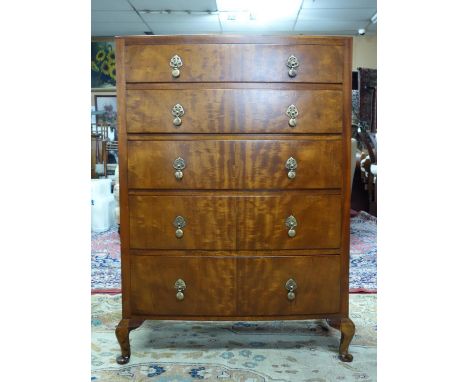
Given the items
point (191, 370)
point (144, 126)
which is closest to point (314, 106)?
point (144, 126)

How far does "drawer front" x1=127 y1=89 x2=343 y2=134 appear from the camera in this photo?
1657 mm

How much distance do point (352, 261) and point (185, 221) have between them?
1.90 m

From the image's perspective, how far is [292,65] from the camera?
5.39ft

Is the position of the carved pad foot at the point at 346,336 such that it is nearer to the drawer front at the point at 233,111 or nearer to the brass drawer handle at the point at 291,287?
the brass drawer handle at the point at 291,287

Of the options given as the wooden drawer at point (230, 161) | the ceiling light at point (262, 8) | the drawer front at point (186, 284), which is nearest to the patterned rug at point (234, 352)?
the drawer front at point (186, 284)

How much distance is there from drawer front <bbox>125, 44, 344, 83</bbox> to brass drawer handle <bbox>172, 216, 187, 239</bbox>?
0.53m

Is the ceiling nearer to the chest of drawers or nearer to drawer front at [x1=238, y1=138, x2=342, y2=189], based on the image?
the chest of drawers

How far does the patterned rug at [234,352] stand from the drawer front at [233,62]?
43.0 inches

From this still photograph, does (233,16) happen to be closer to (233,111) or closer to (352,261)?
(352,261)

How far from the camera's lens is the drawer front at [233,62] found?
164cm
